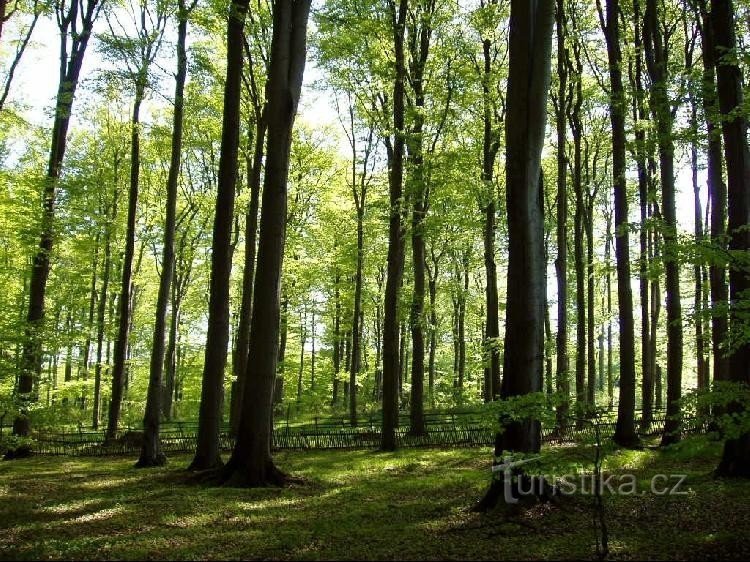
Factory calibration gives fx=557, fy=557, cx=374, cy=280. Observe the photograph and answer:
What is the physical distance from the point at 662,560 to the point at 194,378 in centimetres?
2847

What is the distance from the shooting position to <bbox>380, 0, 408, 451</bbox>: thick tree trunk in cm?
1419

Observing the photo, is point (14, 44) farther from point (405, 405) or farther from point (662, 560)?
point (405, 405)

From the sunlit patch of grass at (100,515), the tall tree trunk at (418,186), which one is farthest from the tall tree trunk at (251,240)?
the sunlit patch of grass at (100,515)

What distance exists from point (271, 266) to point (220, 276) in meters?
2.03

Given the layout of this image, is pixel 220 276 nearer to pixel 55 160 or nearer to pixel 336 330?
pixel 55 160

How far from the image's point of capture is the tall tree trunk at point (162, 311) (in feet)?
41.3

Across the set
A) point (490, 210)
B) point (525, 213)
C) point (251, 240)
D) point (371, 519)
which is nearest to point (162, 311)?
point (251, 240)

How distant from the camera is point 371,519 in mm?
7098

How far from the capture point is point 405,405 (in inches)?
1252

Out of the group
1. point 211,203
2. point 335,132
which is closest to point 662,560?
point 211,203

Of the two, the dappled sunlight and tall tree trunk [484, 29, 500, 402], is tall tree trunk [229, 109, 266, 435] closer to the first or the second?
the dappled sunlight

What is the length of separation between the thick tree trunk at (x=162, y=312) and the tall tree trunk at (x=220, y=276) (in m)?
2.05

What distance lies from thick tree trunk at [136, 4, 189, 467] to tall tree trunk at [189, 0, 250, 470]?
2050mm

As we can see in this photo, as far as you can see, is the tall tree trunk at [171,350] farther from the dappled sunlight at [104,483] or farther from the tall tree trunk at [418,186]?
the dappled sunlight at [104,483]
